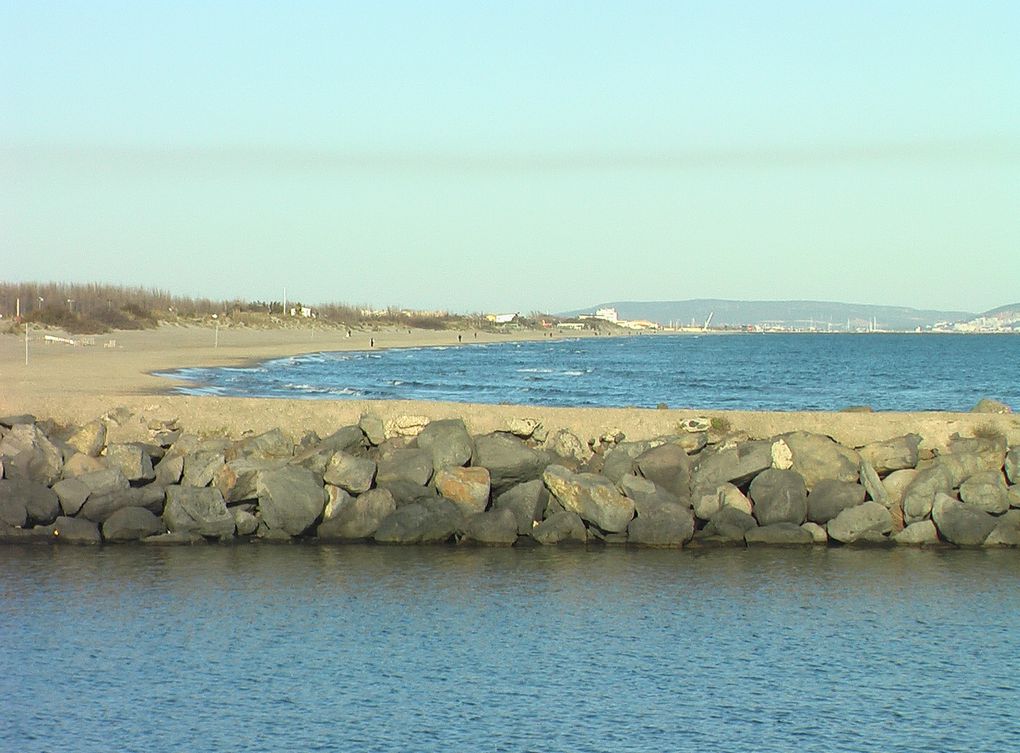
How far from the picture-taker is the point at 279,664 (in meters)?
13.0

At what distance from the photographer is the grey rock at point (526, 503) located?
62.6 feet

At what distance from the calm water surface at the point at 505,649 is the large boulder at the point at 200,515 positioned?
406 millimetres

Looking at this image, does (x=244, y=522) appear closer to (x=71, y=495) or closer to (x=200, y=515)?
(x=200, y=515)

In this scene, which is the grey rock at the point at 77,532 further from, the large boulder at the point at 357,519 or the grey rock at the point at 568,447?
the grey rock at the point at 568,447

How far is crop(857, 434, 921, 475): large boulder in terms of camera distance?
19.8 meters

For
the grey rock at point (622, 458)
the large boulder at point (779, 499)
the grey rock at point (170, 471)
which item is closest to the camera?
the large boulder at point (779, 499)

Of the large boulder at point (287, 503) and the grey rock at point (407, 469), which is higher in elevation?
the grey rock at point (407, 469)

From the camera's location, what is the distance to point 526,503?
62.9 ft

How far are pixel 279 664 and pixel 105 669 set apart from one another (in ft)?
5.34

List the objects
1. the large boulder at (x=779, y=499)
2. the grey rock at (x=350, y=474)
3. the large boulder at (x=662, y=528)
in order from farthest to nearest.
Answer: the grey rock at (x=350, y=474) → the large boulder at (x=779, y=499) → the large boulder at (x=662, y=528)

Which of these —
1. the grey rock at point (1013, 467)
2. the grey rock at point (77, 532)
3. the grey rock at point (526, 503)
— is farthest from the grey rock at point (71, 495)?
the grey rock at point (1013, 467)

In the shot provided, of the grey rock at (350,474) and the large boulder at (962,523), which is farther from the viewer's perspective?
the grey rock at (350,474)

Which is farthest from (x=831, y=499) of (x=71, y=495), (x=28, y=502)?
(x=28, y=502)

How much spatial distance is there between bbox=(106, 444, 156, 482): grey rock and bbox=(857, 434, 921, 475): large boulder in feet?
34.7
